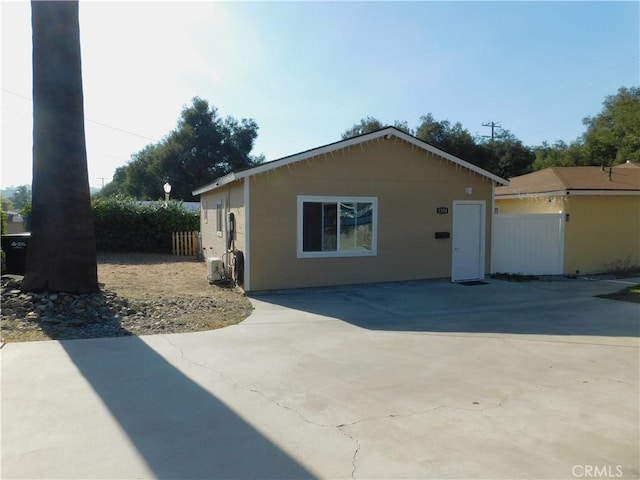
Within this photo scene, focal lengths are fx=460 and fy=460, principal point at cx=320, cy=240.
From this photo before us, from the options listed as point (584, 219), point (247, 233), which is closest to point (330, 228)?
point (247, 233)

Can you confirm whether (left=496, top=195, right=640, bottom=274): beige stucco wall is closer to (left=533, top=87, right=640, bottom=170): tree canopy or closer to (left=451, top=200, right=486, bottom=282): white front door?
(left=451, top=200, right=486, bottom=282): white front door

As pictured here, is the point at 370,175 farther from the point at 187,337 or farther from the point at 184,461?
the point at 184,461

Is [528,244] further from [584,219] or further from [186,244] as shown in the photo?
[186,244]

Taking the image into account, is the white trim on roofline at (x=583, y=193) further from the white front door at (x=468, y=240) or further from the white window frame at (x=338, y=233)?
the white window frame at (x=338, y=233)

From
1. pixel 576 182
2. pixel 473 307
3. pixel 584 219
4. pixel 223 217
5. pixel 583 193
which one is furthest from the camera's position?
pixel 576 182

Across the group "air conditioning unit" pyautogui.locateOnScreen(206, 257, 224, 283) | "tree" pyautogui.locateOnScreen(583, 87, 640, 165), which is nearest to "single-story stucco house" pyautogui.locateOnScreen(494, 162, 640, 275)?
"air conditioning unit" pyautogui.locateOnScreen(206, 257, 224, 283)

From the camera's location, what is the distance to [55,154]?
8.52 m

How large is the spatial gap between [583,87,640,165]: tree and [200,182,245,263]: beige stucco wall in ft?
90.4

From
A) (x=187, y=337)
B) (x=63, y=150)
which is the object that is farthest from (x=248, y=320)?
(x=63, y=150)

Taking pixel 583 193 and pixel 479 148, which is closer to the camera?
pixel 583 193

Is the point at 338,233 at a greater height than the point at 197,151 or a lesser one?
lesser

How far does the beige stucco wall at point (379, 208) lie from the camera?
1066 centimetres

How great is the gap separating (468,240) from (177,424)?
10.7 m

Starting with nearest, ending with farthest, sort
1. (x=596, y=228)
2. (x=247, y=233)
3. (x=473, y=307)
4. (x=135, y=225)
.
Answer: (x=473, y=307), (x=247, y=233), (x=596, y=228), (x=135, y=225)
